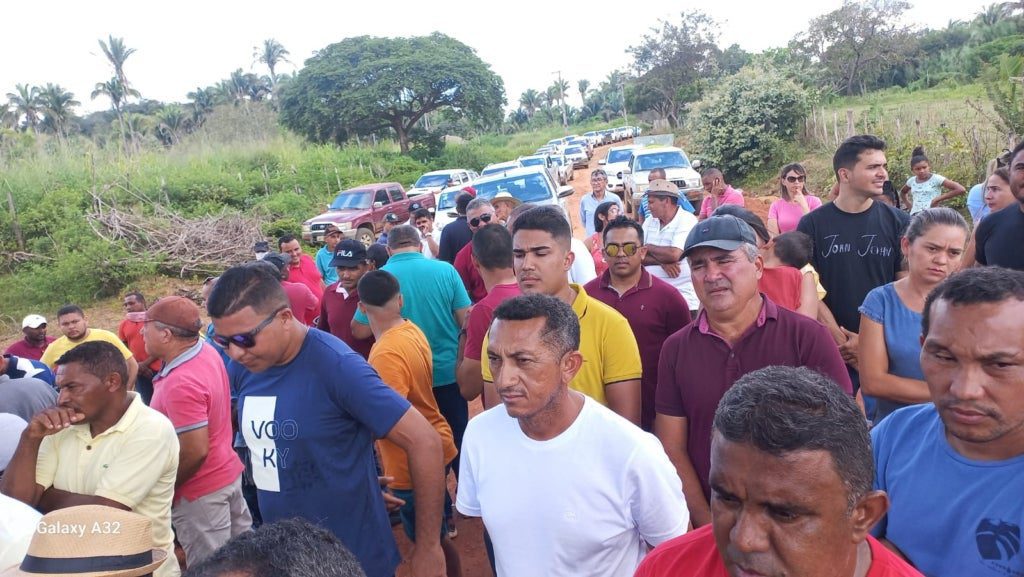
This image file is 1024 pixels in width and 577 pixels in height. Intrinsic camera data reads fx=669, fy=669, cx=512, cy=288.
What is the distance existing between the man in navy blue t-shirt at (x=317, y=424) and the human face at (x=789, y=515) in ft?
5.07

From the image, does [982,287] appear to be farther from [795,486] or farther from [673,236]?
[673,236]

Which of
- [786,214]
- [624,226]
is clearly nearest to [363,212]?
[786,214]

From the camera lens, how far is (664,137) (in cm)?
3000

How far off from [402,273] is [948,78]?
3626cm

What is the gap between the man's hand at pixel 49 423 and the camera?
2.98m

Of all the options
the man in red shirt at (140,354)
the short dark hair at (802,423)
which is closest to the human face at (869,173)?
the short dark hair at (802,423)

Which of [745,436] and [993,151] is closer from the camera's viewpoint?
[745,436]

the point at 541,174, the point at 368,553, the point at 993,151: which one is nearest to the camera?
the point at 368,553

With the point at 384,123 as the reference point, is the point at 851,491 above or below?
below

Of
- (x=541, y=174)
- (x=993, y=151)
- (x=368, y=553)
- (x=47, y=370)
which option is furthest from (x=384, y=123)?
(x=368, y=553)

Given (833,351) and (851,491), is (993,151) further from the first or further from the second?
(851,491)

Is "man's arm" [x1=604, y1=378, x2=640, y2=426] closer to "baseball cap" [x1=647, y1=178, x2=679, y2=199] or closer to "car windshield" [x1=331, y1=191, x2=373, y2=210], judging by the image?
"baseball cap" [x1=647, y1=178, x2=679, y2=199]

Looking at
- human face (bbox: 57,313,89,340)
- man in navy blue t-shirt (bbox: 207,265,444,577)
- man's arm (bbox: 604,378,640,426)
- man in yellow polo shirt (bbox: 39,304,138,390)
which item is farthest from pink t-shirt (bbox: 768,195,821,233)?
human face (bbox: 57,313,89,340)

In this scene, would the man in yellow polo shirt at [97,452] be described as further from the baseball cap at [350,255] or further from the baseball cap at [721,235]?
the baseball cap at [721,235]
